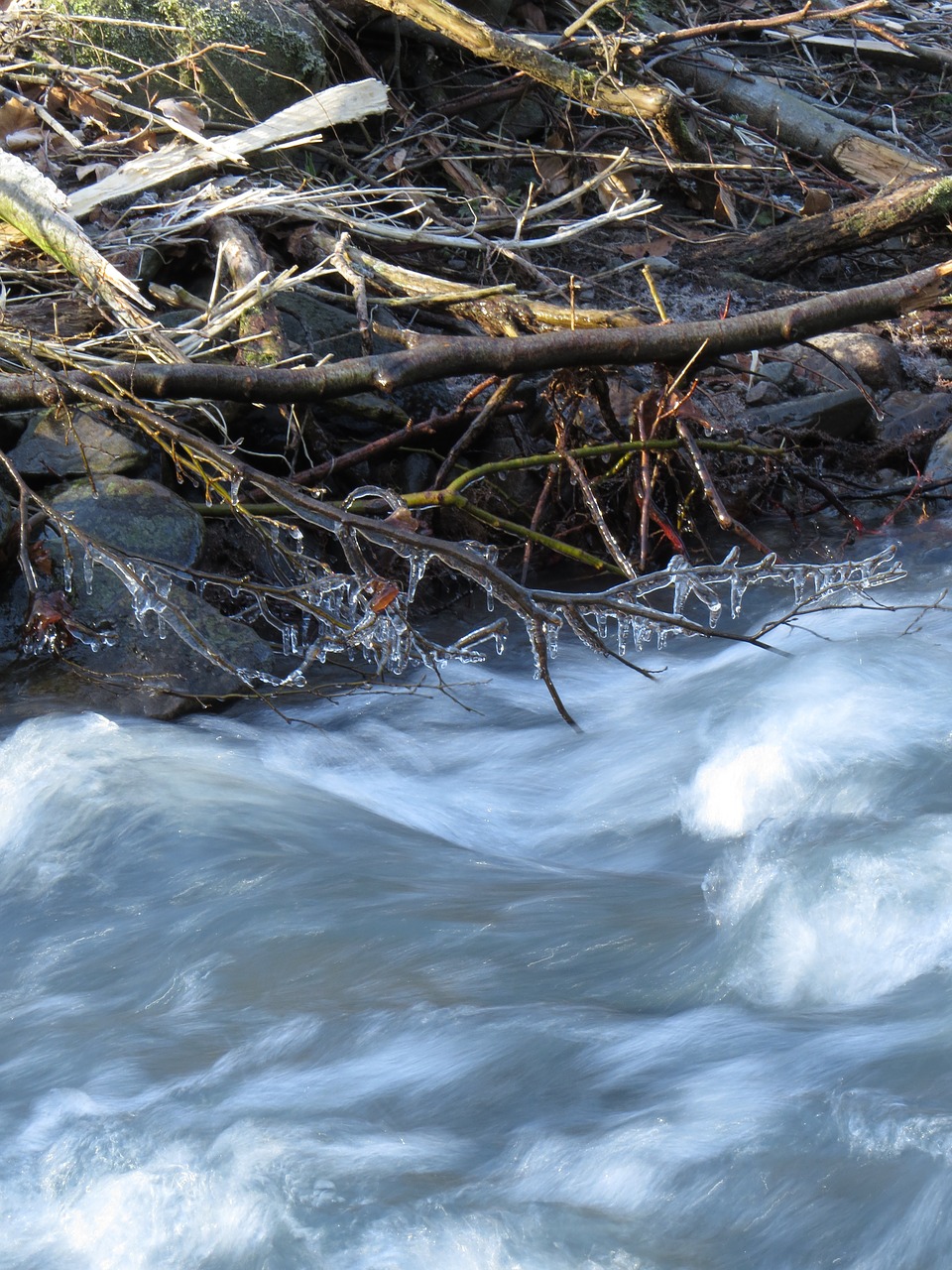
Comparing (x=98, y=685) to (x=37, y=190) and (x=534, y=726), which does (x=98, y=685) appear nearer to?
(x=534, y=726)

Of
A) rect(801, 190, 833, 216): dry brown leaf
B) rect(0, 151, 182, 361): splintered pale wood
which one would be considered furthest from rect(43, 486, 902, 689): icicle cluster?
rect(801, 190, 833, 216): dry brown leaf

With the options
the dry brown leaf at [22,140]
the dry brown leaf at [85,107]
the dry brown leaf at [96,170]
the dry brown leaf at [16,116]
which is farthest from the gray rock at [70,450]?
the dry brown leaf at [85,107]

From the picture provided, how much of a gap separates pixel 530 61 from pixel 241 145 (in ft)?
5.29

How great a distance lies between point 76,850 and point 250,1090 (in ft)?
4.04

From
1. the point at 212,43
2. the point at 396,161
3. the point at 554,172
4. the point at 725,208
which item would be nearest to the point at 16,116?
the point at 212,43

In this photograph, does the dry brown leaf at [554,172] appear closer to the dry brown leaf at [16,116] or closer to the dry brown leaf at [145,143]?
the dry brown leaf at [145,143]

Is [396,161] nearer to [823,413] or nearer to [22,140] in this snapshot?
[22,140]

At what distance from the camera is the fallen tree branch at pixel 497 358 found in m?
3.58

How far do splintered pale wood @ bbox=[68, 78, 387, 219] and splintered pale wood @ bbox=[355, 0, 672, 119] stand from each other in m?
0.43

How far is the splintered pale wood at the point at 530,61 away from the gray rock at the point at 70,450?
304 cm

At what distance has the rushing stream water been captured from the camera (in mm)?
1972

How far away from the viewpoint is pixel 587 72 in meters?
6.44

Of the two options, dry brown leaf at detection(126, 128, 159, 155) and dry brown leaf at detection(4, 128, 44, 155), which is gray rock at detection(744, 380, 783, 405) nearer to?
dry brown leaf at detection(126, 128, 159, 155)

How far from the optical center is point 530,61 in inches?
250
